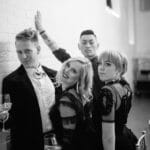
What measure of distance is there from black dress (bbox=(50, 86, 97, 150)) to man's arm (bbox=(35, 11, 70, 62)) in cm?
34

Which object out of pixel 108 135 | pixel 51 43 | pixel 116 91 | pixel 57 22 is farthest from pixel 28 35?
pixel 108 135

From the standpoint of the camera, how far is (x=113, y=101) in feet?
6.08

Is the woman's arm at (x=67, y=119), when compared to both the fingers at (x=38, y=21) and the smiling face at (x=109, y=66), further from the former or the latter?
the fingers at (x=38, y=21)

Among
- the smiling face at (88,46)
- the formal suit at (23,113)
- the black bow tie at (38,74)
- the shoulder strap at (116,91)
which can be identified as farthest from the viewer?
the smiling face at (88,46)

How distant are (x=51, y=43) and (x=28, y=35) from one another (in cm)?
26

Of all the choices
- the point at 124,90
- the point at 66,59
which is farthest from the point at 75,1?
the point at 124,90

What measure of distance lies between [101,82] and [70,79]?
33cm

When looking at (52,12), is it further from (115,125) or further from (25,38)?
(115,125)

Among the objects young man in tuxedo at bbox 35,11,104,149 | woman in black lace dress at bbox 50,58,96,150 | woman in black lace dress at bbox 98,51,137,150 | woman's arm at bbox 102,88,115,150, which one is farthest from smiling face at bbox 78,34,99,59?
woman's arm at bbox 102,88,115,150

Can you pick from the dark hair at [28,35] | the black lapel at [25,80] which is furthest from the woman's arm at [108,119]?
the dark hair at [28,35]

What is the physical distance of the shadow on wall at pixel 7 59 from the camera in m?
1.68

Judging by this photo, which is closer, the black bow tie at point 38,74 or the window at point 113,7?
the black bow tie at point 38,74

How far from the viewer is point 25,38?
172 cm

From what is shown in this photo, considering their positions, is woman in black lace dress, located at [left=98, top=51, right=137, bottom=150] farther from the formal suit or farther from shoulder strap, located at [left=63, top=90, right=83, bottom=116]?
the formal suit
